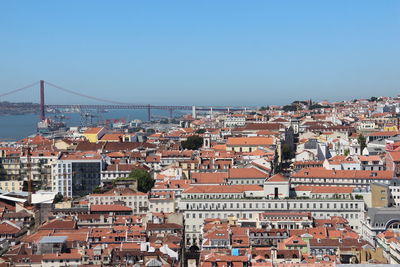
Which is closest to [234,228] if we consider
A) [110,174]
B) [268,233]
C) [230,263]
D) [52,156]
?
[268,233]

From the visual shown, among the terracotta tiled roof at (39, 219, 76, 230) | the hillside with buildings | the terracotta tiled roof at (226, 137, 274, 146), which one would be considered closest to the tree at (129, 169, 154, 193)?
the hillside with buildings

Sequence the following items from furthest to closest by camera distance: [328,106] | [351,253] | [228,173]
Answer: [328,106] → [228,173] → [351,253]

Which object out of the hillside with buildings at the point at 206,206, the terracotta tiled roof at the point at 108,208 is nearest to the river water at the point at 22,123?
the hillside with buildings at the point at 206,206

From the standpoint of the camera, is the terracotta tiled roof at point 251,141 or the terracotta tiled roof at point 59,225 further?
the terracotta tiled roof at point 251,141

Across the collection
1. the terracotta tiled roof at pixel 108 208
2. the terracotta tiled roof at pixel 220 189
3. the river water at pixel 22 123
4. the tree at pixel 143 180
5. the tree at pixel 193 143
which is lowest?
the river water at pixel 22 123

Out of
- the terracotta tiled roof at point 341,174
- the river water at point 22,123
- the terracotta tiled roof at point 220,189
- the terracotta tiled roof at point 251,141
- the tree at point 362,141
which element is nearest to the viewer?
the terracotta tiled roof at point 220,189

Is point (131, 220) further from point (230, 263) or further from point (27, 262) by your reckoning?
point (230, 263)

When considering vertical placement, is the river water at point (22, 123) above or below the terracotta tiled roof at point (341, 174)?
below

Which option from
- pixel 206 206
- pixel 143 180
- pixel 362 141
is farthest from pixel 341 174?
pixel 362 141

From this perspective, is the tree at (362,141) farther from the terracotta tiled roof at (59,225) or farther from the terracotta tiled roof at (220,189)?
the terracotta tiled roof at (59,225)
